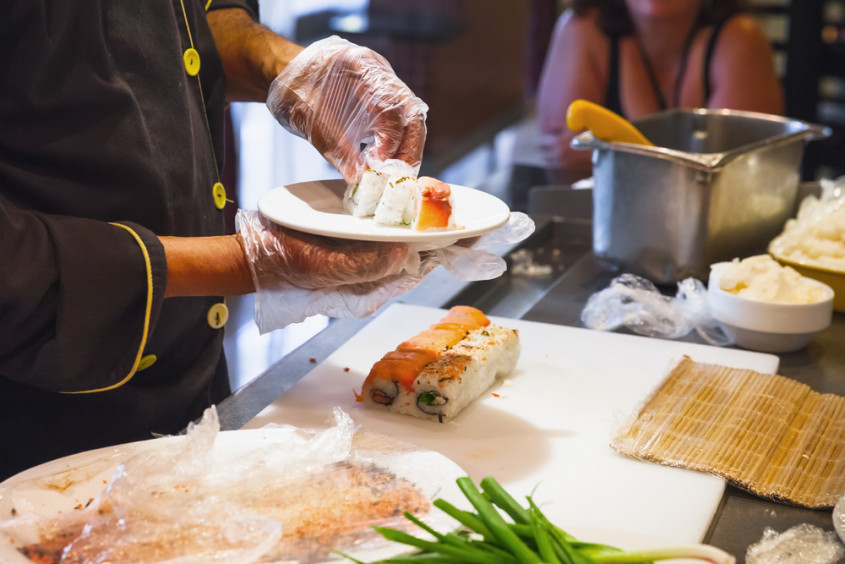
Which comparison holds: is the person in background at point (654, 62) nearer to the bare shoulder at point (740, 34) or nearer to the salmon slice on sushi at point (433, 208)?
the bare shoulder at point (740, 34)

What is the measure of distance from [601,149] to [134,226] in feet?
4.17

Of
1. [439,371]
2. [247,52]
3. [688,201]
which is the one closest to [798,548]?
[439,371]

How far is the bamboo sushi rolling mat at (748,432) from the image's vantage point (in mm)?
1287

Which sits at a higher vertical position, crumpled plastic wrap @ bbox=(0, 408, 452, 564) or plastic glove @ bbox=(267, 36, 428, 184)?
plastic glove @ bbox=(267, 36, 428, 184)

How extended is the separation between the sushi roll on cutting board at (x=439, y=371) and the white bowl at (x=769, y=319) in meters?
0.50

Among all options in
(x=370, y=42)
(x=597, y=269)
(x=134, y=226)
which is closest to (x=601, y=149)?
(x=597, y=269)

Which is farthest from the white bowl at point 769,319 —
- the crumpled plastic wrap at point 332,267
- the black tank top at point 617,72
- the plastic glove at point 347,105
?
the black tank top at point 617,72

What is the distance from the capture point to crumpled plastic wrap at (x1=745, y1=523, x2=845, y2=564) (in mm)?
1104

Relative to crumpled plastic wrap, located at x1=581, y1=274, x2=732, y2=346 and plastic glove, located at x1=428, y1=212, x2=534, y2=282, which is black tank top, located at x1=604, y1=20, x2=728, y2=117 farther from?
plastic glove, located at x1=428, y1=212, x2=534, y2=282

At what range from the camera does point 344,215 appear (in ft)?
4.70

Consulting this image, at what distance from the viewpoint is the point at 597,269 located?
7.52 feet

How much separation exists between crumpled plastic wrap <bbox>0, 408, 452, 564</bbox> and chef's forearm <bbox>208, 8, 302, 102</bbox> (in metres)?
0.84

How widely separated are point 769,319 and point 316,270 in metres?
1.03

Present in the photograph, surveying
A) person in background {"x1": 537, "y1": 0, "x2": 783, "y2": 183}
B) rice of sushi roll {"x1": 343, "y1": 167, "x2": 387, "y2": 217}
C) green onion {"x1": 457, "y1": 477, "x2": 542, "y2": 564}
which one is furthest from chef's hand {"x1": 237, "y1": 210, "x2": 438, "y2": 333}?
person in background {"x1": 537, "y1": 0, "x2": 783, "y2": 183}
